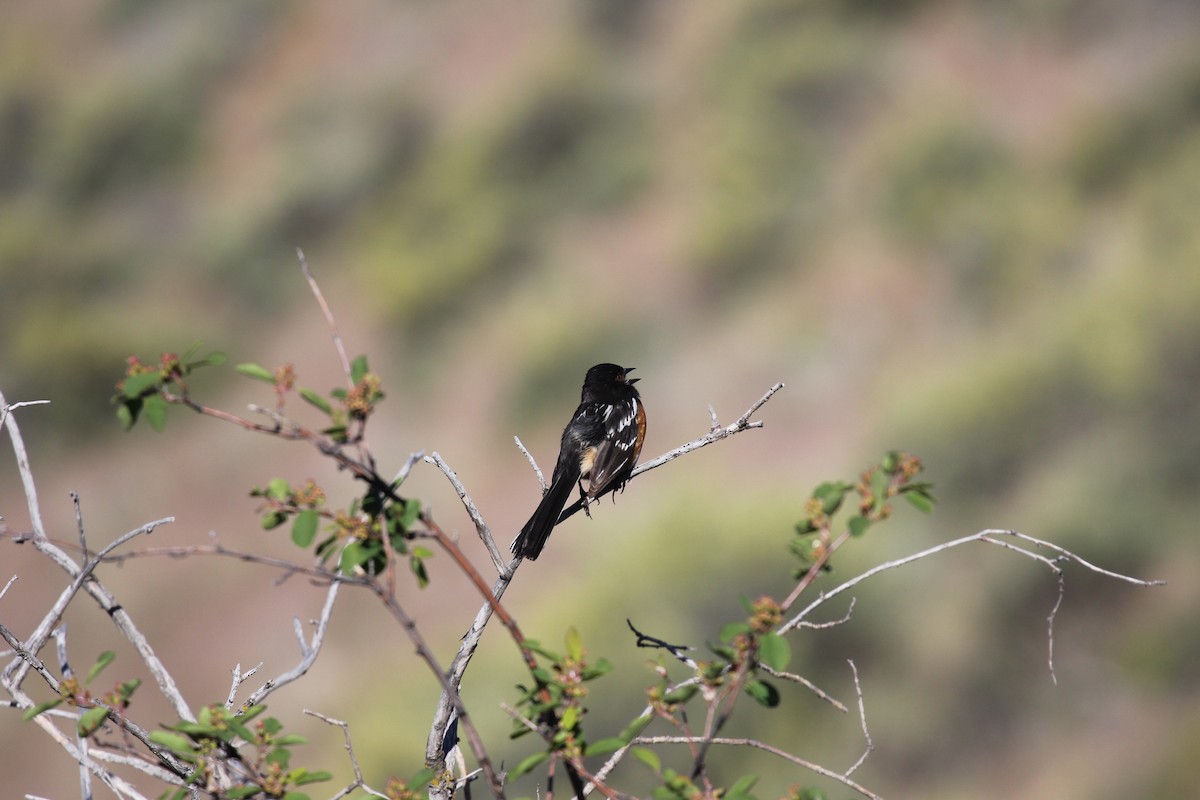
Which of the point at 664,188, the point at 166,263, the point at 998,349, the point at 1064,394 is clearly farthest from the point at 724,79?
the point at 166,263

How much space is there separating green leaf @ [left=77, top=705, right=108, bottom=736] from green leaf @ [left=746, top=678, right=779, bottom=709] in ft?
4.30

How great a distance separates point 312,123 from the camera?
29469 mm

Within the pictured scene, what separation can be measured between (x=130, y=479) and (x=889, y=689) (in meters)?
15.7

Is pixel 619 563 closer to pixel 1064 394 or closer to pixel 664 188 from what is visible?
pixel 1064 394

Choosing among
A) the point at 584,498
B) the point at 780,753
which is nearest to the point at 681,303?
the point at 584,498

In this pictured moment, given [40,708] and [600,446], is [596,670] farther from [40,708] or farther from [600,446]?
[600,446]

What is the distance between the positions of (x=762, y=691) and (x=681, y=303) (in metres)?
21.4

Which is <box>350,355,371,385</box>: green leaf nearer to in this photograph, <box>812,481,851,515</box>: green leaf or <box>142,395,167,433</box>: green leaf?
<box>142,395,167,433</box>: green leaf

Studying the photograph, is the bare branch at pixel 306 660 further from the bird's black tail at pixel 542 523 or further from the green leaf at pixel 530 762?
the bird's black tail at pixel 542 523

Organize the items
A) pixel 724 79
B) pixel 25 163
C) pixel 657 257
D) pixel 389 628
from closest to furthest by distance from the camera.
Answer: pixel 389 628 < pixel 657 257 < pixel 724 79 < pixel 25 163

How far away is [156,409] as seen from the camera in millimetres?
2271

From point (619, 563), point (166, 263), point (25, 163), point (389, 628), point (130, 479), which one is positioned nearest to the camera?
point (619, 563)

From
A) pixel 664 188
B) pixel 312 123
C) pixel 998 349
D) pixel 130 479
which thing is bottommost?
pixel 998 349

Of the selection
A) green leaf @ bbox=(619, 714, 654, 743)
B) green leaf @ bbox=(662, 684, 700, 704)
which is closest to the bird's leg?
green leaf @ bbox=(619, 714, 654, 743)
